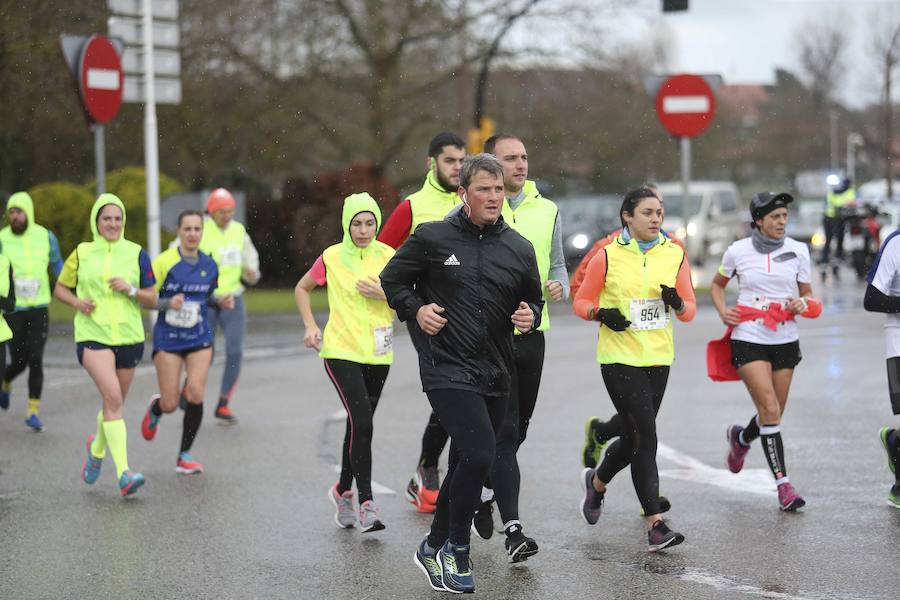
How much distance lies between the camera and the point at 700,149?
182 feet

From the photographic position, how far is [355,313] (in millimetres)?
8133

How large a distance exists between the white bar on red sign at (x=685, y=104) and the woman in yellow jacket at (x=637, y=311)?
50.8ft

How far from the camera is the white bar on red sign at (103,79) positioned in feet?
60.4

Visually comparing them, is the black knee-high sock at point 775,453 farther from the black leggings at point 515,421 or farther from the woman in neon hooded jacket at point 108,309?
the woman in neon hooded jacket at point 108,309

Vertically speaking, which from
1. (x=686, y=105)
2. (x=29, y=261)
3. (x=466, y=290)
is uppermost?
(x=686, y=105)

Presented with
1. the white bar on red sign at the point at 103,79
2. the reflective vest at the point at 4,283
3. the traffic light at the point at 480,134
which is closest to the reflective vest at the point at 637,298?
the reflective vest at the point at 4,283

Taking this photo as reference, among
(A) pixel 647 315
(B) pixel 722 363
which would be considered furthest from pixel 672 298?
(B) pixel 722 363

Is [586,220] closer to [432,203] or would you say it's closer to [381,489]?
[381,489]

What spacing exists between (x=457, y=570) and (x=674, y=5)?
1405cm

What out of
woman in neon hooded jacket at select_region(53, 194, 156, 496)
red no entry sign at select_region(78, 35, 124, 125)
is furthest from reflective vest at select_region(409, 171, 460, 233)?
red no entry sign at select_region(78, 35, 124, 125)

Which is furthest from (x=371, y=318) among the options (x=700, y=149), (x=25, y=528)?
(x=700, y=149)

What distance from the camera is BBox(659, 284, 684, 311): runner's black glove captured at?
7539mm

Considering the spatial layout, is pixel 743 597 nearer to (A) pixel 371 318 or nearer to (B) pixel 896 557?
(B) pixel 896 557

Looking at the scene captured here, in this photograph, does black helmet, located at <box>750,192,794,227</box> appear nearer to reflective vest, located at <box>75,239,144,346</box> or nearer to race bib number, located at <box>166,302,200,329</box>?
race bib number, located at <box>166,302,200,329</box>
